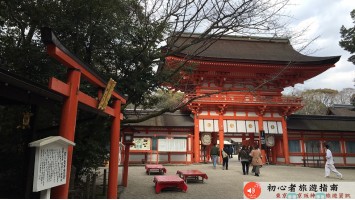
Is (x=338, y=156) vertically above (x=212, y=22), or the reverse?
(x=212, y=22)

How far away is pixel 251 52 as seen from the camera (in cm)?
2172

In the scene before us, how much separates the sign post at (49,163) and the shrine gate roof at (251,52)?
13.9 m

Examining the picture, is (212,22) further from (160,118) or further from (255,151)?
(160,118)

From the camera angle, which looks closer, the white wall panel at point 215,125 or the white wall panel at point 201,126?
the white wall panel at point 201,126

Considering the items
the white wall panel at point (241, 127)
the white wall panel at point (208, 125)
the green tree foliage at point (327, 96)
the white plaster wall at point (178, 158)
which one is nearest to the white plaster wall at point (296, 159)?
the white wall panel at point (241, 127)

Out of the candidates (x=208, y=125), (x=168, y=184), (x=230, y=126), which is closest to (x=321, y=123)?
(x=230, y=126)

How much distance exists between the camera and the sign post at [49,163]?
3520 mm

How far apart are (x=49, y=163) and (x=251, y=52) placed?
2003 centimetres

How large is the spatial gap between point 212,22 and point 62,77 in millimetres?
4450

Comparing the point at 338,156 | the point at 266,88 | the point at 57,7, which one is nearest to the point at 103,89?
the point at 57,7

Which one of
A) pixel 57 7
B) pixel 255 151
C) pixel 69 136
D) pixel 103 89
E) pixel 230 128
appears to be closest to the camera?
pixel 69 136

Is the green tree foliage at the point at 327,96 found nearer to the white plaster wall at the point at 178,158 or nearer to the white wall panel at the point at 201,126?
the white wall panel at the point at 201,126

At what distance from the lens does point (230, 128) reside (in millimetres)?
19062

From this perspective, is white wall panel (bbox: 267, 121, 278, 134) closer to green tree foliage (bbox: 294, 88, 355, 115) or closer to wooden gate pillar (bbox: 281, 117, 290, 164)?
wooden gate pillar (bbox: 281, 117, 290, 164)
